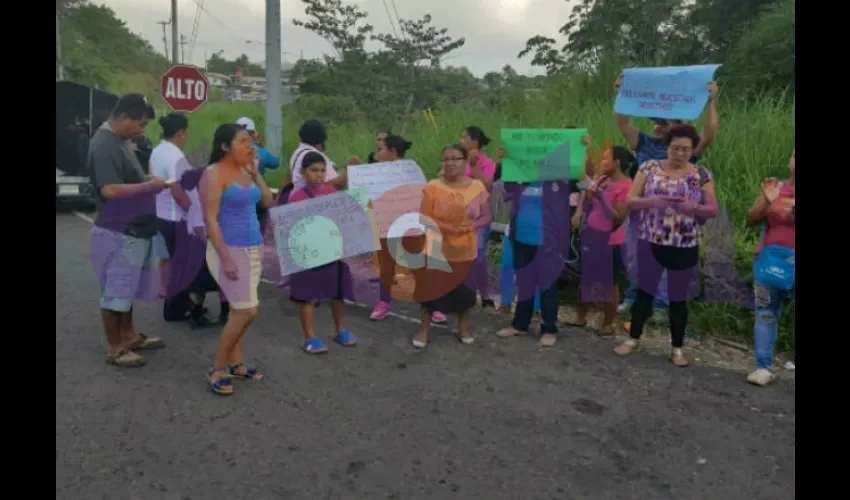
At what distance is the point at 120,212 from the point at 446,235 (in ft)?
7.77

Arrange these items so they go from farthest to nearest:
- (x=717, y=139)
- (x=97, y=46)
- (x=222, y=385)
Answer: (x=97, y=46)
(x=717, y=139)
(x=222, y=385)

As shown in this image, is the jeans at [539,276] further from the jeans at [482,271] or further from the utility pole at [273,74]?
the utility pole at [273,74]

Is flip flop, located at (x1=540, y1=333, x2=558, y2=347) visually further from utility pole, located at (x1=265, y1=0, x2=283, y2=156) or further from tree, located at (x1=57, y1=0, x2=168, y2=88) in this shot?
tree, located at (x1=57, y1=0, x2=168, y2=88)

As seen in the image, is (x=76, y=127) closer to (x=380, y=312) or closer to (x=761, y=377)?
(x=380, y=312)

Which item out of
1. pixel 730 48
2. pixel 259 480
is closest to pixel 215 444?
pixel 259 480

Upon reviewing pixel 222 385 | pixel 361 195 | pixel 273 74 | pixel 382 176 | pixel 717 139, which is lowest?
pixel 222 385

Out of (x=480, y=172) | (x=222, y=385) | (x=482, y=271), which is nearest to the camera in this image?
(x=222, y=385)

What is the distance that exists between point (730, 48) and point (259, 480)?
1035cm

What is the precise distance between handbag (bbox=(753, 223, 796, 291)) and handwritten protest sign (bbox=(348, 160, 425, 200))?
9.22ft

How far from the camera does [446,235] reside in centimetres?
530

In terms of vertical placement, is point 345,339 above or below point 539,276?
below

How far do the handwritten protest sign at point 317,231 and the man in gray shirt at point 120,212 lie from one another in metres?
0.91

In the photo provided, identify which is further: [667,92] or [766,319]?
[667,92]

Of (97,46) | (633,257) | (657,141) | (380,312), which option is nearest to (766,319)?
(633,257)
